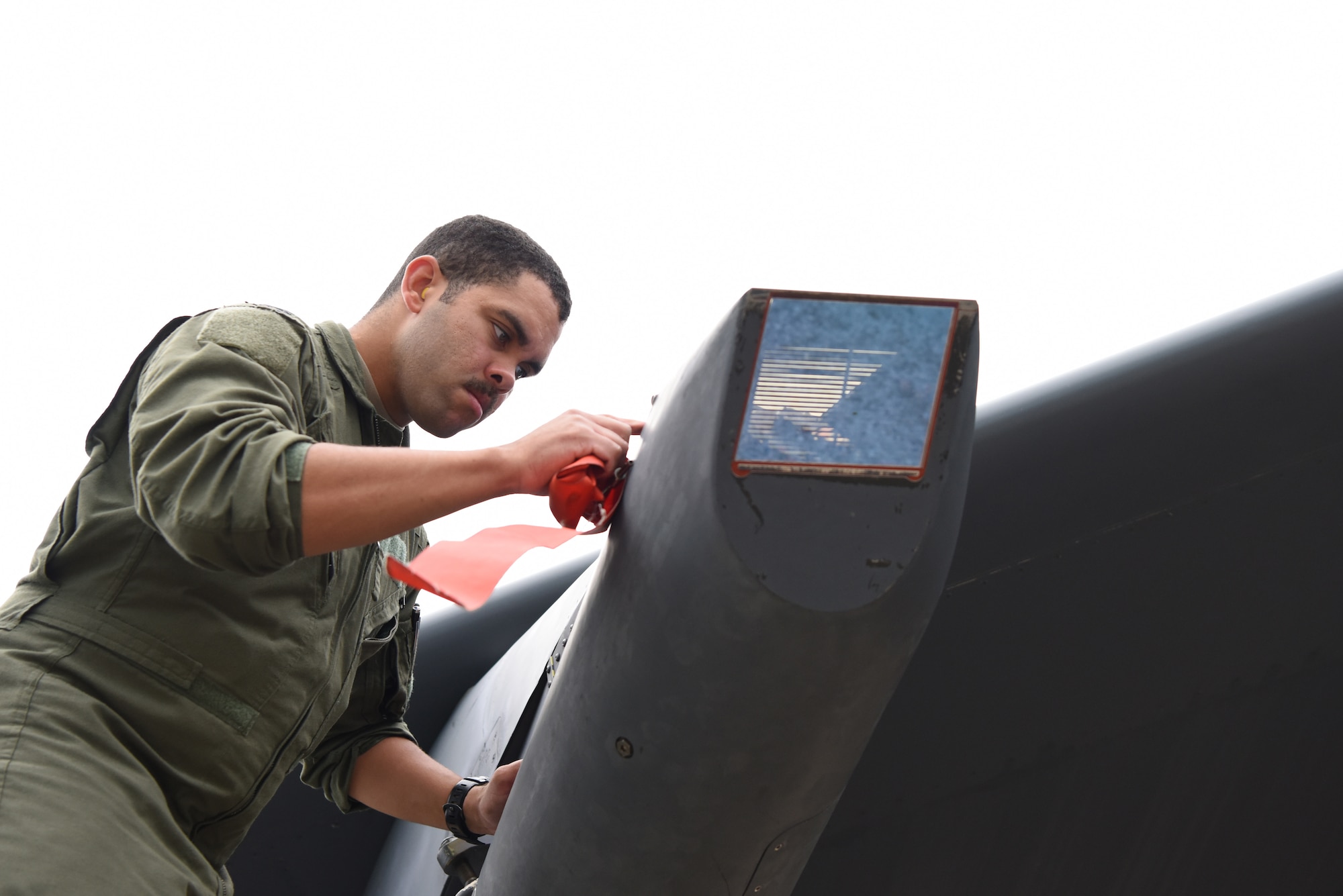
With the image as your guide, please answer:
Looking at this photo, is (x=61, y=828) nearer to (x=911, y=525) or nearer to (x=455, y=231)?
(x=911, y=525)

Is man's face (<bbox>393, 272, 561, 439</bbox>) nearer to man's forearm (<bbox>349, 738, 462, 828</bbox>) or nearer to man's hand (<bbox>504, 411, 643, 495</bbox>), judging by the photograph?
man's hand (<bbox>504, 411, 643, 495</bbox>)

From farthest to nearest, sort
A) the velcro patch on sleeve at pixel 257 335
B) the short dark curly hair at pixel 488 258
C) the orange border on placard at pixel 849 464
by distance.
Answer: the short dark curly hair at pixel 488 258
the velcro patch on sleeve at pixel 257 335
the orange border on placard at pixel 849 464

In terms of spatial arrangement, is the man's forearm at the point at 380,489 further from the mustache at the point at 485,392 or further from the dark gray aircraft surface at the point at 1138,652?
the dark gray aircraft surface at the point at 1138,652

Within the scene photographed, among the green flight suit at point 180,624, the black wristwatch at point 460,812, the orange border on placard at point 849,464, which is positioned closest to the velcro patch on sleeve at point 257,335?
the green flight suit at point 180,624

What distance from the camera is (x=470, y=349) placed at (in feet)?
5.76

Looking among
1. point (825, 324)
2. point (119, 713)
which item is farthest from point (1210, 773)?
point (119, 713)

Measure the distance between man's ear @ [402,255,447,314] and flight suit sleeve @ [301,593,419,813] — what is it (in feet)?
2.20

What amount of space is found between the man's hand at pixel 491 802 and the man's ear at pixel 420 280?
86 cm

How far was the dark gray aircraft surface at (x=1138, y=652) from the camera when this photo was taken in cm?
182

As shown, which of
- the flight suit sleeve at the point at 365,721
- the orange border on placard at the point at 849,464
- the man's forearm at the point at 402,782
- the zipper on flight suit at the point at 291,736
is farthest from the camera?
the flight suit sleeve at the point at 365,721

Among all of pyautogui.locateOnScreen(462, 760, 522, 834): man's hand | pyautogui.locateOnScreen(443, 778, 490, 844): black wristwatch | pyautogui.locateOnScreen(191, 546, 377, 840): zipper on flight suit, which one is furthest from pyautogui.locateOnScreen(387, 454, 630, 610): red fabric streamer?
pyautogui.locateOnScreen(443, 778, 490, 844): black wristwatch

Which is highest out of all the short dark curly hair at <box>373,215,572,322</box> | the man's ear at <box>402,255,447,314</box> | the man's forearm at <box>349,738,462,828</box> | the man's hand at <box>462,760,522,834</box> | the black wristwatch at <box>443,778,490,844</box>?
the short dark curly hair at <box>373,215,572,322</box>

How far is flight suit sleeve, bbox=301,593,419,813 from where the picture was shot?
2.11 meters

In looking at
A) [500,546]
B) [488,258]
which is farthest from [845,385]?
[488,258]
